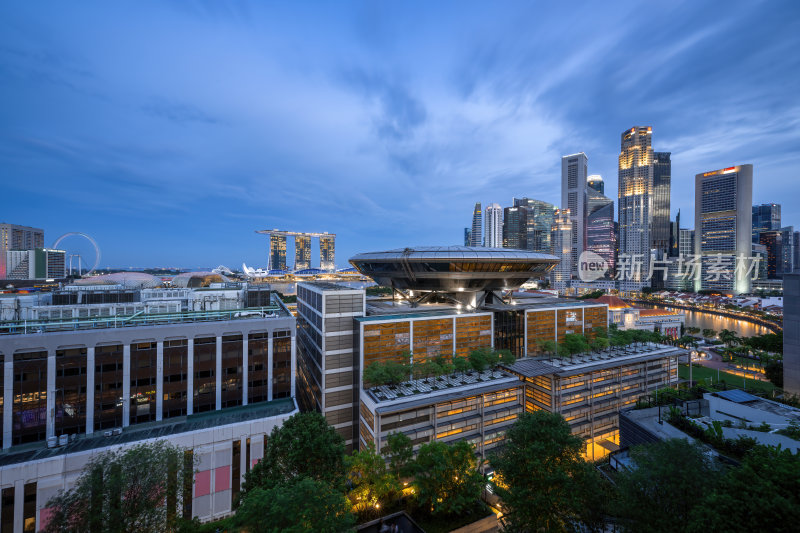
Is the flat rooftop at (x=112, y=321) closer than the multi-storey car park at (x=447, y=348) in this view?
Yes

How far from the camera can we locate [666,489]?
16.0 metres

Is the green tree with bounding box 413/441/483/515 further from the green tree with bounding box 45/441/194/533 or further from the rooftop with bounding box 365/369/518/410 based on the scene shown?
the green tree with bounding box 45/441/194/533

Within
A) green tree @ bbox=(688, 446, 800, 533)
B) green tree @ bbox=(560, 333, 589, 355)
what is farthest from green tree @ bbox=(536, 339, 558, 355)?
green tree @ bbox=(688, 446, 800, 533)

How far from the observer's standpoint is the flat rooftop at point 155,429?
92.4 ft

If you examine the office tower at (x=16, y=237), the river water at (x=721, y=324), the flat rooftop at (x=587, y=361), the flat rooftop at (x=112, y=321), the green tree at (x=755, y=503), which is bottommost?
the river water at (x=721, y=324)

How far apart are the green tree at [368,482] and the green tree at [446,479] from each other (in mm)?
2513

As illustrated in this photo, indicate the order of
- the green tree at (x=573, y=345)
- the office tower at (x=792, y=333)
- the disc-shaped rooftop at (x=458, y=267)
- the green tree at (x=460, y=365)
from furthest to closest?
the green tree at (x=573, y=345) < the disc-shaped rooftop at (x=458, y=267) < the office tower at (x=792, y=333) < the green tree at (x=460, y=365)

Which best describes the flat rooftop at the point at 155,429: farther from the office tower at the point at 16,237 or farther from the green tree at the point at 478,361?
the office tower at the point at 16,237

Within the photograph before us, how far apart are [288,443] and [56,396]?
25.0 metres

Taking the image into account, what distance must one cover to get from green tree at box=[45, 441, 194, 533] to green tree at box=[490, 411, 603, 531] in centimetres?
2390

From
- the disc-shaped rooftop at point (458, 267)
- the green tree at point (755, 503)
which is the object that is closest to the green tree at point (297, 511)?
the green tree at point (755, 503)

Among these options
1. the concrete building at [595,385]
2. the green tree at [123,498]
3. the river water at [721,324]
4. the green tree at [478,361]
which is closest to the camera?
the green tree at [123,498]

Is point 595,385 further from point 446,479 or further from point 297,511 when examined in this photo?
point 297,511

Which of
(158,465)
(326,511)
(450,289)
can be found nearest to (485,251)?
(450,289)
